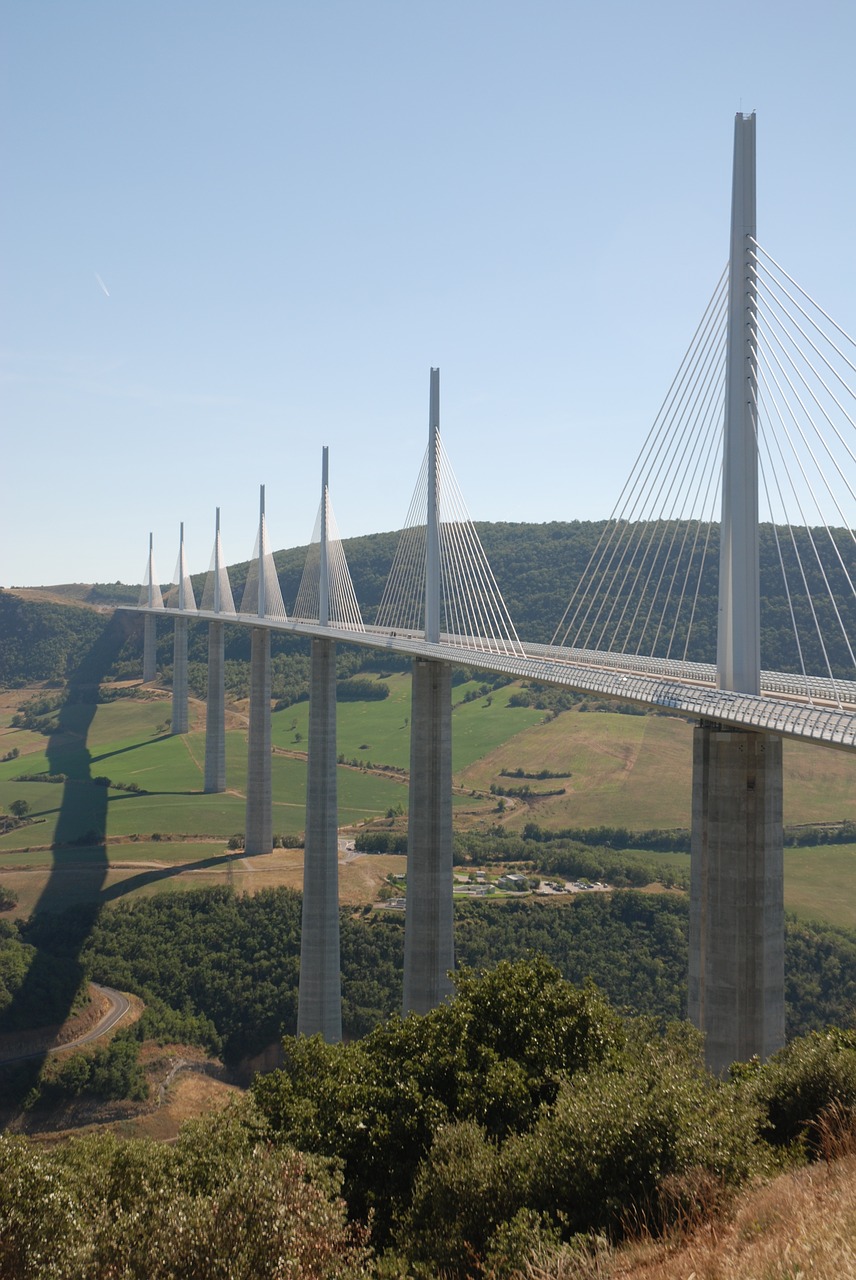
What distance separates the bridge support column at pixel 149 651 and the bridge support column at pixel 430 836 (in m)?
69.5

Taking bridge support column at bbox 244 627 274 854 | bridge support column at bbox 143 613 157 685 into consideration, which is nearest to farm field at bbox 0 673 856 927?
bridge support column at bbox 244 627 274 854

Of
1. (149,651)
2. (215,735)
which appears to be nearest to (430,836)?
(215,735)

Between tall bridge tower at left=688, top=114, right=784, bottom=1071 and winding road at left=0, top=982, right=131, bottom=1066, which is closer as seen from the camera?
tall bridge tower at left=688, top=114, right=784, bottom=1071

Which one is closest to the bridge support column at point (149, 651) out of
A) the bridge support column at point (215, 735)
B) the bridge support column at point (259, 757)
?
the bridge support column at point (215, 735)

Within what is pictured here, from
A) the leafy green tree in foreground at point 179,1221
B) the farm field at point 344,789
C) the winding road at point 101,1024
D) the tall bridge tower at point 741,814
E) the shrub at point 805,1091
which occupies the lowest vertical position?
the winding road at point 101,1024

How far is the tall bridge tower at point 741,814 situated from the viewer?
12727 millimetres

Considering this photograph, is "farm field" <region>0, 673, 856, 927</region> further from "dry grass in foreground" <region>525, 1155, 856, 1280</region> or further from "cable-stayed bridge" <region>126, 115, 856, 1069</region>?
"dry grass in foreground" <region>525, 1155, 856, 1280</region>

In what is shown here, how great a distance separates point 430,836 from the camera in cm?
2502

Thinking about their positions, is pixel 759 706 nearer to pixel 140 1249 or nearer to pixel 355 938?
pixel 140 1249

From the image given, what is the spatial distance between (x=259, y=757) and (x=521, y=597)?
32.2 metres

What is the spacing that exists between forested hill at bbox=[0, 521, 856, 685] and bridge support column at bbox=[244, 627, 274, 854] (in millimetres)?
19897

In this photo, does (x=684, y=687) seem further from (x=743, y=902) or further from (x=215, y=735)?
(x=215, y=735)

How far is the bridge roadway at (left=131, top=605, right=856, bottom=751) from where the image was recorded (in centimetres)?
1080

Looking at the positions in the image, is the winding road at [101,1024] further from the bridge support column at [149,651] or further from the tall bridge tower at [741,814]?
the bridge support column at [149,651]
